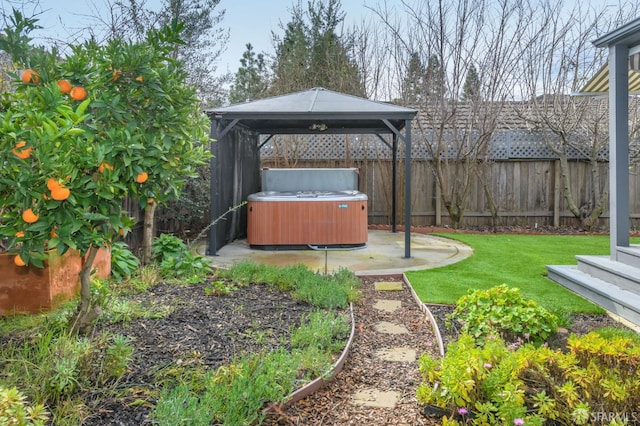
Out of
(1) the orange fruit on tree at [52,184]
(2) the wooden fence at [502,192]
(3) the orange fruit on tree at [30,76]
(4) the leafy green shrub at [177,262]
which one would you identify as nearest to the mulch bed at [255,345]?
(4) the leafy green shrub at [177,262]

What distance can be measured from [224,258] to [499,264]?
338 centimetres

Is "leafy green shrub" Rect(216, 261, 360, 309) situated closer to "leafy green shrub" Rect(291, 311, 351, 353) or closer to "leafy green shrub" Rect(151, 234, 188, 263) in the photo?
"leafy green shrub" Rect(291, 311, 351, 353)

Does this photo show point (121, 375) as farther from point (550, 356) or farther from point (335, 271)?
point (335, 271)

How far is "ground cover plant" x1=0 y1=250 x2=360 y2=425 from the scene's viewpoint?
2.02 metres

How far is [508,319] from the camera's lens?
2.93 metres

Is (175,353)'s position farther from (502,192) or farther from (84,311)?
(502,192)

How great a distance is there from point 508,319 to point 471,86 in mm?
7514

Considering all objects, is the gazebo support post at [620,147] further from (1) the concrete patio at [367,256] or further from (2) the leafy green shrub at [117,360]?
(2) the leafy green shrub at [117,360]

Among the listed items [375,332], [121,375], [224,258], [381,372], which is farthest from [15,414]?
[224,258]

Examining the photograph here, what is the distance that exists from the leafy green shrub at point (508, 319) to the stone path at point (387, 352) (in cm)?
44

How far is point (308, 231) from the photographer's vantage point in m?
6.98

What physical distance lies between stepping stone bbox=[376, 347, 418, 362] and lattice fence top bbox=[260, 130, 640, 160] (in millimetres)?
6769

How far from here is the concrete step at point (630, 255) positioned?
4367mm

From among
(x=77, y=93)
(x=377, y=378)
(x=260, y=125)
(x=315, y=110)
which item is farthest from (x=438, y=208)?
(x=77, y=93)
